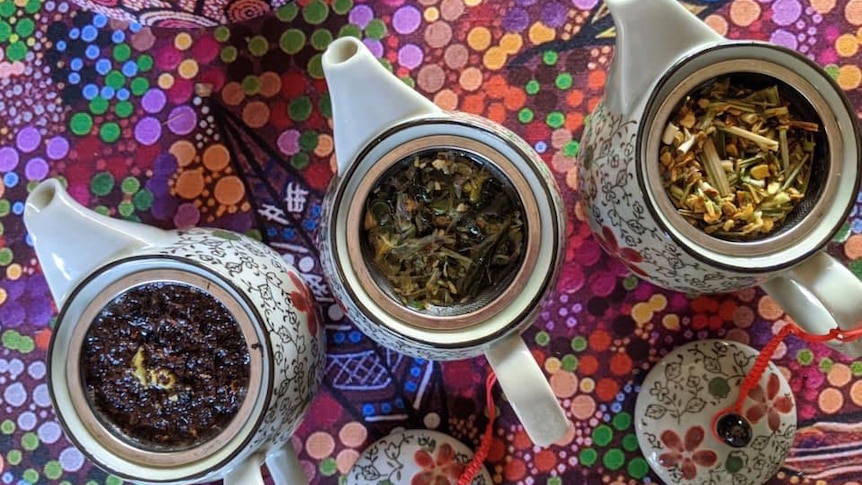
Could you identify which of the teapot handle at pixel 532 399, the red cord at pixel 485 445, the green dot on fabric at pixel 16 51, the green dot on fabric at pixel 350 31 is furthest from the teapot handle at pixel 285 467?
the green dot on fabric at pixel 16 51

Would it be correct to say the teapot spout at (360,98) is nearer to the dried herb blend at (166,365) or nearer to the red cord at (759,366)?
the dried herb blend at (166,365)

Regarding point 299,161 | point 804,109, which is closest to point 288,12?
point 299,161

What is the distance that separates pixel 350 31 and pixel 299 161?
7.1 inches

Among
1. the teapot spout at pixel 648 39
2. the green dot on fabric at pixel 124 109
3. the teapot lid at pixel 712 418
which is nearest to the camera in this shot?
the teapot spout at pixel 648 39

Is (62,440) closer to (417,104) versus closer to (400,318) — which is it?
(400,318)

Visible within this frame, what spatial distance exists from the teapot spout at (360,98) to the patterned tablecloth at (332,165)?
22cm

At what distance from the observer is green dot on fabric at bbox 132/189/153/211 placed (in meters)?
1.06

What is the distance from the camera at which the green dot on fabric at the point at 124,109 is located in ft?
3.49

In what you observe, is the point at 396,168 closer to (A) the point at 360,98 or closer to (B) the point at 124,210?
(A) the point at 360,98

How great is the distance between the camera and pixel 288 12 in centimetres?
106

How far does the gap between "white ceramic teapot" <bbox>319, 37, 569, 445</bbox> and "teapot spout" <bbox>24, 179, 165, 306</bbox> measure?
8.7 inches

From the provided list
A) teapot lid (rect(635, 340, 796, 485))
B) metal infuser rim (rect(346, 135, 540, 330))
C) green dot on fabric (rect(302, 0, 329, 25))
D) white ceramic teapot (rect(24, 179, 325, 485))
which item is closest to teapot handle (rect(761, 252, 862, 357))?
teapot lid (rect(635, 340, 796, 485))

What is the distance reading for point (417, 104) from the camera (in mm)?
828

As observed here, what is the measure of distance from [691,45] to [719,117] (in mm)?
96
